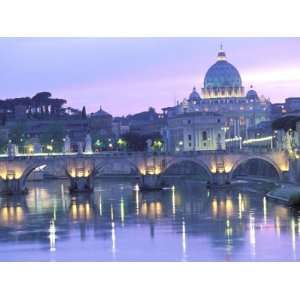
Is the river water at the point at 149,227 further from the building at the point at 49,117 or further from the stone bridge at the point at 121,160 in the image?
the building at the point at 49,117

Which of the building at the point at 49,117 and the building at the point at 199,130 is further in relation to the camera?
the building at the point at 49,117

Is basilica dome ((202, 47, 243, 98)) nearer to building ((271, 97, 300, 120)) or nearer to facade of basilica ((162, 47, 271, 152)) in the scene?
facade of basilica ((162, 47, 271, 152))

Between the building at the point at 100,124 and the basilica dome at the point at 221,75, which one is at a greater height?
the basilica dome at the point at 221,75

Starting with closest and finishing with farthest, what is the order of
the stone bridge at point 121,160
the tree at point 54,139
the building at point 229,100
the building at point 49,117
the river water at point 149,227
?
the river water at point 149,227
the stone bridge at point 121,160
the tree at point 54,139
the building at point 49,117
the building at point 229,100

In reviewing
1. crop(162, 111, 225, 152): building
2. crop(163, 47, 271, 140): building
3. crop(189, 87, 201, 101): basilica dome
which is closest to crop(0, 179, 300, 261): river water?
crop(162, 111, 225, 152): building

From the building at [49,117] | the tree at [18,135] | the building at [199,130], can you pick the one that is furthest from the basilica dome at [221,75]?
the tree at [18,135]

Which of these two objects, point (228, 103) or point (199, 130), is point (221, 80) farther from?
point (199, 130)

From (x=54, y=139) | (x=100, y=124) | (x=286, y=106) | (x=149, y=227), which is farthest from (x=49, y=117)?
(x=149, y=227)
